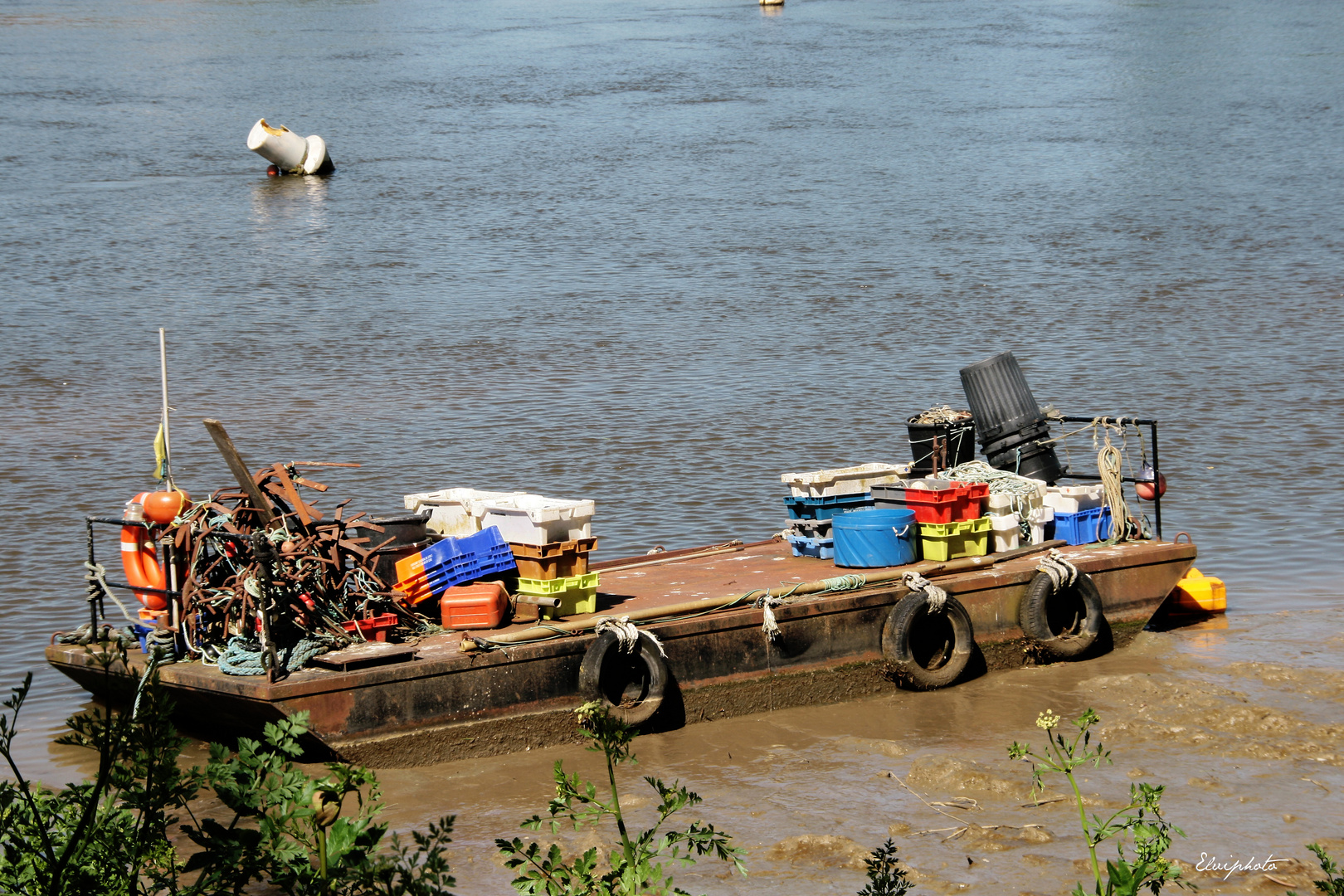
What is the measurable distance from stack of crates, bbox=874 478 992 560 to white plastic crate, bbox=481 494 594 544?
8.11 ft

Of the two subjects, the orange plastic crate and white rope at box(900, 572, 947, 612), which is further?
white rope at box(900, 572, 947, 612)

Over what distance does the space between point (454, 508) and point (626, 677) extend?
171 centimetres

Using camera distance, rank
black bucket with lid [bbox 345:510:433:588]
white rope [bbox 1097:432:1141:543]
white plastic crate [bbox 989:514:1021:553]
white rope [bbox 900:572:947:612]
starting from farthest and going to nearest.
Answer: white rope [bbox 1097:432:1141:543] < white plastic crate [bbox 989:514:1021:553] < white rope [bbox 900:572:947:612] < black bucket with lid [bbox 345:510:433:588]

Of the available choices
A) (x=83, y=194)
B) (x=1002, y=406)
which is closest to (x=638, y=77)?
(x=83, y=194)

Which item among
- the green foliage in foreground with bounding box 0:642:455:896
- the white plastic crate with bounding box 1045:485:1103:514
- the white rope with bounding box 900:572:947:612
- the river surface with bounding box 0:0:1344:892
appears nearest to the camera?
the green foliage in foreground with bounding box 0:642:455:896

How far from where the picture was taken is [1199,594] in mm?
11555

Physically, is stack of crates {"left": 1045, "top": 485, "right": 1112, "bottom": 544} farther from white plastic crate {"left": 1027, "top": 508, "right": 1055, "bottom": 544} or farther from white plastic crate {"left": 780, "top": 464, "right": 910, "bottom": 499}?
white plastic crate {"left": 780, "top": 464, "right": 910, "bottom": 499}

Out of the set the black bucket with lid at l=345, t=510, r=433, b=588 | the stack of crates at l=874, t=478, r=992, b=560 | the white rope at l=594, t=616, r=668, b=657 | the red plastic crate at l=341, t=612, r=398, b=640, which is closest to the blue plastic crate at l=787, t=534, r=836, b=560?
the stack of crates at l=874, t=478, r=992, b=560

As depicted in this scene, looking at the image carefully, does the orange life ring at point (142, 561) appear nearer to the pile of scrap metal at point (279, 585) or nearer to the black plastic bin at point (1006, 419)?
the pile of scrap metal at point (279, 585)

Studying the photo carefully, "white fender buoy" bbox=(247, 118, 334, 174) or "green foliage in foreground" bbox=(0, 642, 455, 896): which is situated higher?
"white fender buoy" bbox=(247, 118, 334, 174)

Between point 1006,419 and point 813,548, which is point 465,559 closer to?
point 813,548

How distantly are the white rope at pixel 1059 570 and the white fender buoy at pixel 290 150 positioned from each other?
33030 millimetres

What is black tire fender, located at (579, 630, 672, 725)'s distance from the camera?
8766 mm
